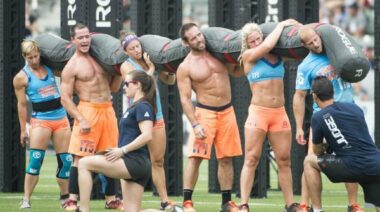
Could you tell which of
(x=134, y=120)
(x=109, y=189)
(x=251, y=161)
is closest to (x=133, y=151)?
(x=134, y=120)

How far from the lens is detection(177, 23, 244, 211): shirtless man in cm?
1502

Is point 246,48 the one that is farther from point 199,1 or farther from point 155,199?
point 199,1

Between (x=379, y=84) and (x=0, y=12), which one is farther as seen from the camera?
(x=0, y=12)

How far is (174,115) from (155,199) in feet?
4.45

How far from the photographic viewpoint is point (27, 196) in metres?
16.3

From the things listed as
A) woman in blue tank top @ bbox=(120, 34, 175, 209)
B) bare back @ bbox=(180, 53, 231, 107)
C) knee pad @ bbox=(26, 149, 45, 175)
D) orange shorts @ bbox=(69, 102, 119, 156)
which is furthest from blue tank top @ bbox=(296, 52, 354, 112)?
knee pad @ bbox=(26, 149, 45, 175)

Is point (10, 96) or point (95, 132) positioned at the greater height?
point (10, 96)

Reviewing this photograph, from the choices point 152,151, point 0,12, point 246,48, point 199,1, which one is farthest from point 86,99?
point 199,1

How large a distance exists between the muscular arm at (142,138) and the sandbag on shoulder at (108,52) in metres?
2.95

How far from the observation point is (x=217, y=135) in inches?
596

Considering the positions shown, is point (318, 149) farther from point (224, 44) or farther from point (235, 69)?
point (235, 69)

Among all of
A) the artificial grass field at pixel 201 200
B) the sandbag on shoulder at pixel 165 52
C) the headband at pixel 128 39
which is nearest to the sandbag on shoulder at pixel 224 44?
the sandbag on shoulder at pixel 165 52

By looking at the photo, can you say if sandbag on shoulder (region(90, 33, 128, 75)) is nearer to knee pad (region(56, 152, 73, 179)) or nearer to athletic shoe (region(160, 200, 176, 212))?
knee pad (region(56, 152, 73, 179))

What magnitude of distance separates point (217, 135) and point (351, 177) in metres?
2.83
